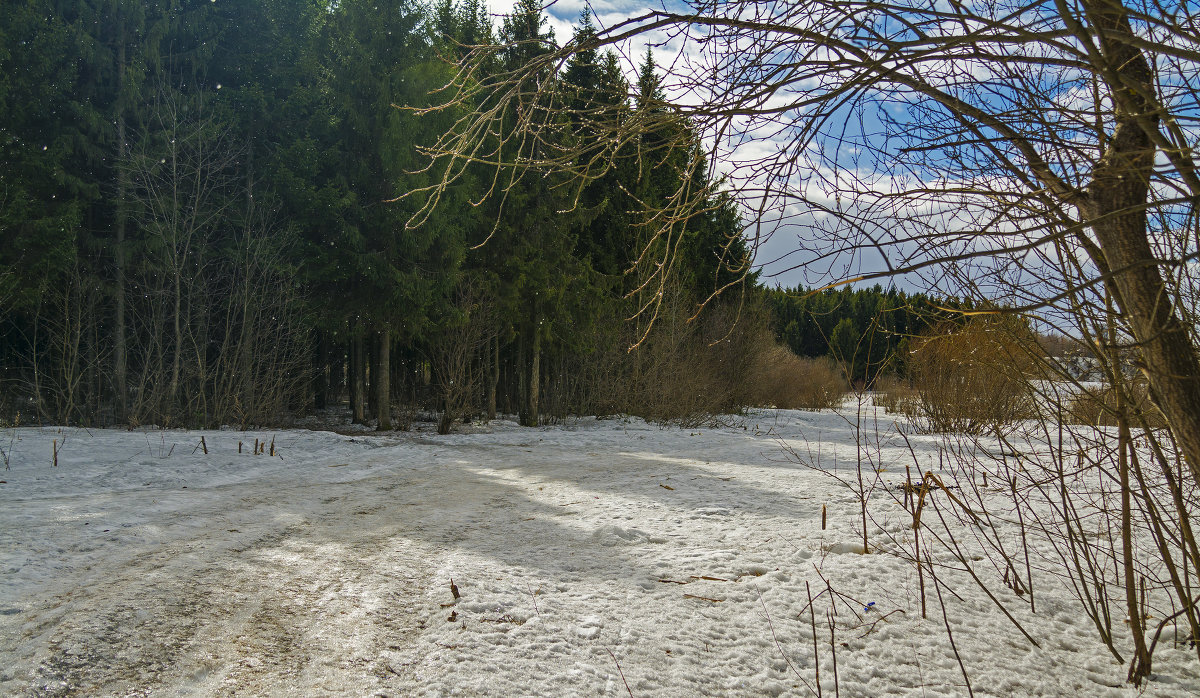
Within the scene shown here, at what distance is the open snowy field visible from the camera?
10.5ft

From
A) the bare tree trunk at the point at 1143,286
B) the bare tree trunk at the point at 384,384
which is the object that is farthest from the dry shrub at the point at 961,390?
the bare tree trunk at the point at 384,384

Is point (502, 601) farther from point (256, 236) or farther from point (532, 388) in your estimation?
point (256, 236)

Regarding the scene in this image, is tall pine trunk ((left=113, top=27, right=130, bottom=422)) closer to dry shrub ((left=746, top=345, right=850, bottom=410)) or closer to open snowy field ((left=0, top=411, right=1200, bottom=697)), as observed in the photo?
open snowy field ((left=0, top=411, right=1200, bottom=697))

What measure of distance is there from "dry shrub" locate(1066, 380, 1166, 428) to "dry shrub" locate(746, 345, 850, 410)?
2204cm

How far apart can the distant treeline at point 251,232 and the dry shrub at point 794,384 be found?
8397 millimetres

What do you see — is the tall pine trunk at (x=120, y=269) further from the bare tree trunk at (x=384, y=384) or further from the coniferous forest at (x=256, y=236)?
the bare tree trunk at (x=384, y=384)

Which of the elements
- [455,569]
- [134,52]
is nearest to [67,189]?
[134,52]

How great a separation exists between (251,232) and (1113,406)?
1797 centimetres

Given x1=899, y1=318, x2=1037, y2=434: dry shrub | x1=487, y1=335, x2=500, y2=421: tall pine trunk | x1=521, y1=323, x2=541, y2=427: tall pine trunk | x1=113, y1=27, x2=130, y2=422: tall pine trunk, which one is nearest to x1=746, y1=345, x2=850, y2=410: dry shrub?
x1=521, y1=323, x2=541, y2=427: tall pine trunk

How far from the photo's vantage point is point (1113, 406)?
335cm

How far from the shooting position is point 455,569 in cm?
484

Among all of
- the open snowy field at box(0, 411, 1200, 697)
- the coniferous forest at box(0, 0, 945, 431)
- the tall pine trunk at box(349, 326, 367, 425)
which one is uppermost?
the coniferous forest at box(0, 0, 945, 431)

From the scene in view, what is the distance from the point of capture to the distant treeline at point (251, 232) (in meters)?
15.3

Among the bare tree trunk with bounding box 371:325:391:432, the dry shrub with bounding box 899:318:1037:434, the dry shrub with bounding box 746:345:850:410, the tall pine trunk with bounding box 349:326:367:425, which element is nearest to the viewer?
the dry shrub with bounding box 899:318:1037:434
